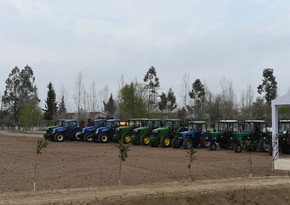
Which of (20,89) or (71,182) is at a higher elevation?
(20,89)

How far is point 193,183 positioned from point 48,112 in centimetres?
7991

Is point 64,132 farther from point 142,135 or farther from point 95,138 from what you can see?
point 142,135

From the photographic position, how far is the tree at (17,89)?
332 feet

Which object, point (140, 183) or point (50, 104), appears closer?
point (140, 183)

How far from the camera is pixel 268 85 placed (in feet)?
216

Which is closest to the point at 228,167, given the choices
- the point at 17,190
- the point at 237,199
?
the point at 237,199

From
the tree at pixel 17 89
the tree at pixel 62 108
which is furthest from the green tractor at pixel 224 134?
the tree at pixel 17 89

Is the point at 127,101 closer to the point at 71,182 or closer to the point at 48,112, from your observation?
the point at 48,112

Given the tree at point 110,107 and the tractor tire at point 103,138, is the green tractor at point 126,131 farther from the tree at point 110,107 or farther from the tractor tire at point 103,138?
the tree at point 110,107

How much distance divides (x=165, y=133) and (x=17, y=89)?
75395 mm

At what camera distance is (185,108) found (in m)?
63.5

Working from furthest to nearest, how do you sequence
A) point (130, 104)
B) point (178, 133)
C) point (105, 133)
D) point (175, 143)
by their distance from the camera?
1. point (130, 104)
2. point (105, 133)
3. point (178, 133)
4. point (175, 143)

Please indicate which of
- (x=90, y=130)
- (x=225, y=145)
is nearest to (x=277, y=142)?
(x=225, y=145)

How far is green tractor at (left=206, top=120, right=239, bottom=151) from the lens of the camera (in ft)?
97.1
